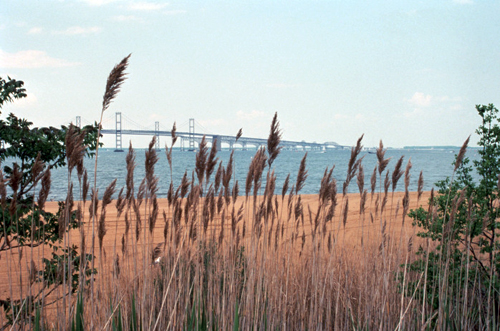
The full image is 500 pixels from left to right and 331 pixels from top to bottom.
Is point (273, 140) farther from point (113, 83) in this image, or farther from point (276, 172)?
point (276, 172)

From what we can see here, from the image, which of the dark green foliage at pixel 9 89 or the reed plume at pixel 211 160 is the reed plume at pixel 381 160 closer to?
the reed plume at pixel 211 160

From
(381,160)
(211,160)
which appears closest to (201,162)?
(211,160)

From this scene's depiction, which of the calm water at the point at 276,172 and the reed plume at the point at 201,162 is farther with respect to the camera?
the calm water at the point at 276,172

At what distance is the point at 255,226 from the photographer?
2156mm

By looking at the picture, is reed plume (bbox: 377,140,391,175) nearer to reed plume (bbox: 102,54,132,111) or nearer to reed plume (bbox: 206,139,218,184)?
reed plume (bbox: 206,139,218,184)

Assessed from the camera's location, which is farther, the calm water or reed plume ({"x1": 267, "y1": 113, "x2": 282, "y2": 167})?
the calm water

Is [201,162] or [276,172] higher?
[201,162]

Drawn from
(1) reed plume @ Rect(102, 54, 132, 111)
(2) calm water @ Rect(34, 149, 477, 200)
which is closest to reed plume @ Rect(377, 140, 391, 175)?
(2) calm water @ Rect(34, 149, 477, 200)

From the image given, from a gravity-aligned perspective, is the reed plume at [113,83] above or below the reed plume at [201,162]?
above

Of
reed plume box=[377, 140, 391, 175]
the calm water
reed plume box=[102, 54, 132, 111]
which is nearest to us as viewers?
reed plume box=[102, 54, 132, 111]

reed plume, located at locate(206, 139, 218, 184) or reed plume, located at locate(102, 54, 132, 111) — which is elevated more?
reed plume, located at locate(102, 54, 132, 111)

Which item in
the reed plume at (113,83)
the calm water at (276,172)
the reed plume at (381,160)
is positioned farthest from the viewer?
the calm water at (276,172)

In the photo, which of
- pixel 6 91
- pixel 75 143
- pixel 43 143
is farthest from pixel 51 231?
pixel 75 143

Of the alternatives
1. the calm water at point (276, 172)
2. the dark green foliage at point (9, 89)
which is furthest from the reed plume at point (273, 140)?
the dark green foliage at point (9, 89)
